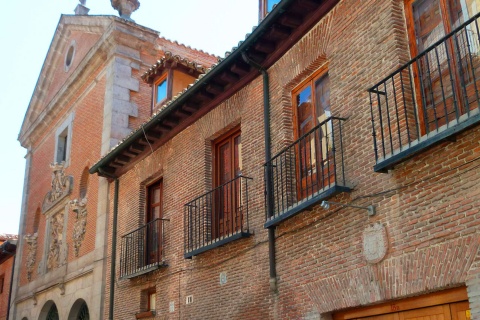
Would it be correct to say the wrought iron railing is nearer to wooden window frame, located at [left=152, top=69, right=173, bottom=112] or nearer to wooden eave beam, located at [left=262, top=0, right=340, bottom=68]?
wooden eave beam, located at [left=262, top=0, right=340, bottom=68]

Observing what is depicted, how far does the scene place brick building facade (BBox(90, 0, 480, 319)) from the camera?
638 centimetres

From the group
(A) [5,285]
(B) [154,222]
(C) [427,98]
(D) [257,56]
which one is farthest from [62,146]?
(C) [427,98]

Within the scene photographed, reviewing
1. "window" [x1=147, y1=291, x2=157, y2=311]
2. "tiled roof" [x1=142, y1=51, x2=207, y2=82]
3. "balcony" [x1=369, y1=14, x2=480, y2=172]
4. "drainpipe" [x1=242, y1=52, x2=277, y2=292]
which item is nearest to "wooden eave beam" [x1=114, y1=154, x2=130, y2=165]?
"tiled roof" [x1=142, y1=51, x2=207, y2=82]

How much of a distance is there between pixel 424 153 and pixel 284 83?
3.31 m

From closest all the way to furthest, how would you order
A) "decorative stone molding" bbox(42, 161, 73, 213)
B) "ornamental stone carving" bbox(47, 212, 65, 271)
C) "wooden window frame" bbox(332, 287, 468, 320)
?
"wooden window frame" bbox(332, 287, 468, 320), "ornamental stone carving" bbox(47, 212, 65, 271), "decorative stone molding" bbox(42, 161, 73, 213)

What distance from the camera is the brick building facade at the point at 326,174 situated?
20.9 feet

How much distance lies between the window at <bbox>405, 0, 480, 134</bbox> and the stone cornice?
1125 cm

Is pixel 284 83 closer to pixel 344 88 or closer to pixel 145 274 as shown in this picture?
pixel 344 88

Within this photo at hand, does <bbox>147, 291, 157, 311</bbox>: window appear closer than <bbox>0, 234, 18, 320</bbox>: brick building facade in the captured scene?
Yes

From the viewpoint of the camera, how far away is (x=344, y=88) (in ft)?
26.7

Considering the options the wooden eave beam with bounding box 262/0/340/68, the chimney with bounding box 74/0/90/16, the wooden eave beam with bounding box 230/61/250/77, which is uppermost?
the chimney with bounding box 74/0/90/16

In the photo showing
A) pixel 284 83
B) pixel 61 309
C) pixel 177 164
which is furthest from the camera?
pixel 61 309

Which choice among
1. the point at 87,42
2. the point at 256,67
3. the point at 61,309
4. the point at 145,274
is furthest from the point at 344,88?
the point at 87,42

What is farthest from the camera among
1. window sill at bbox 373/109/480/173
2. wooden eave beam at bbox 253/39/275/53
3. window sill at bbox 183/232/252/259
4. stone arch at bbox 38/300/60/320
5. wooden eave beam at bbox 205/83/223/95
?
stone arch at bbox 38/300/60/320
